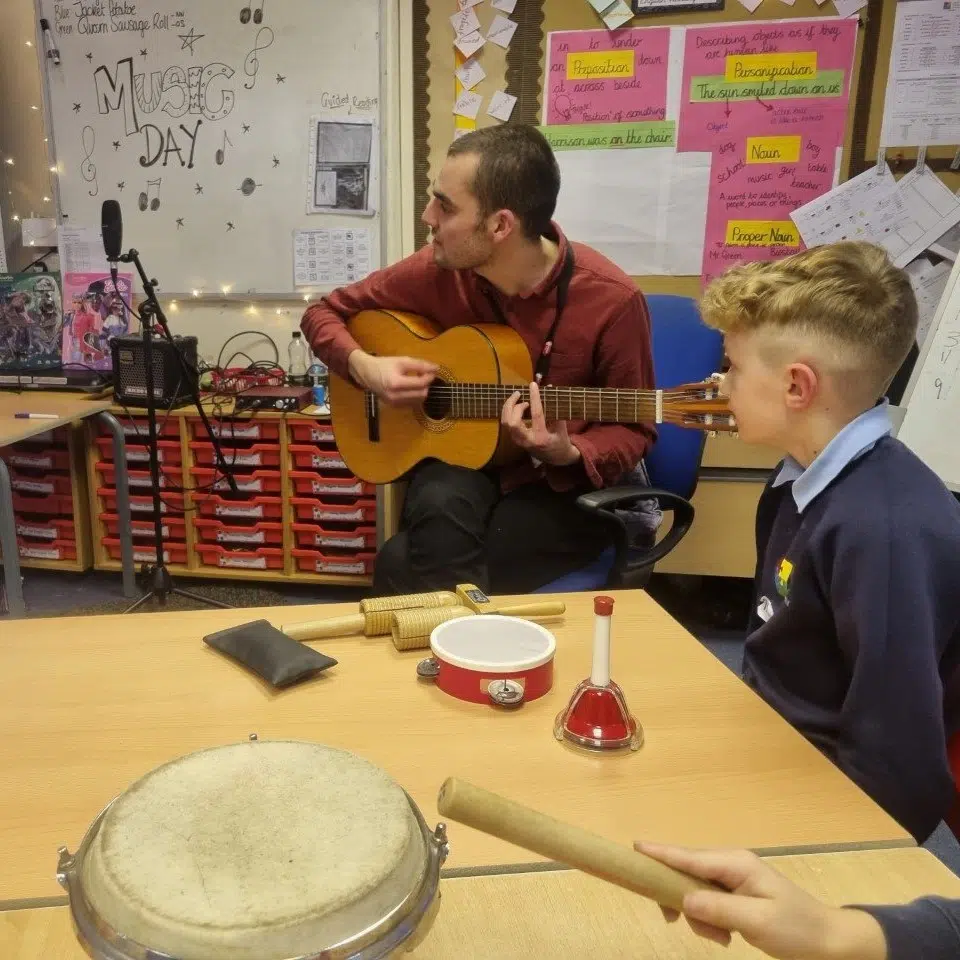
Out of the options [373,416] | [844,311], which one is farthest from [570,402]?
[844,311]

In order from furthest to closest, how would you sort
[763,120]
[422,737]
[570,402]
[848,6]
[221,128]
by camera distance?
[221,128] → [763,120] → [848,6] → [570,402] → [422,737]

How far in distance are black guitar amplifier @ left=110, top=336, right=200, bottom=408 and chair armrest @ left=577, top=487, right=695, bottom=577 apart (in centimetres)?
162

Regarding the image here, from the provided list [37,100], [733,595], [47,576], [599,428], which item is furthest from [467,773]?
[37,100]

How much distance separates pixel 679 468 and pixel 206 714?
1.27 metres

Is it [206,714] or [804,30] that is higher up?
[804,30]

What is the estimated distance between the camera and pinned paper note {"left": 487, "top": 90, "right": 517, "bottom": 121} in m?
2.63

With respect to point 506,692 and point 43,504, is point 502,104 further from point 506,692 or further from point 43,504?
point 506,692

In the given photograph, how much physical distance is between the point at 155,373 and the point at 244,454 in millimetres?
381

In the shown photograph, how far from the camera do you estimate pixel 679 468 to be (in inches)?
74.2

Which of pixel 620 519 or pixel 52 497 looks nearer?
pixel 620 519

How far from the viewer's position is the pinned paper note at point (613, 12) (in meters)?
2.51

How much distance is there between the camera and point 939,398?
206 centimetres

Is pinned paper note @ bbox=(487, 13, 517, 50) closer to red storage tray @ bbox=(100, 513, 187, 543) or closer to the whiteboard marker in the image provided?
the whiteboard marker

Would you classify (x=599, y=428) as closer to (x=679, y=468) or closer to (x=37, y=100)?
(x=679, y=468)
